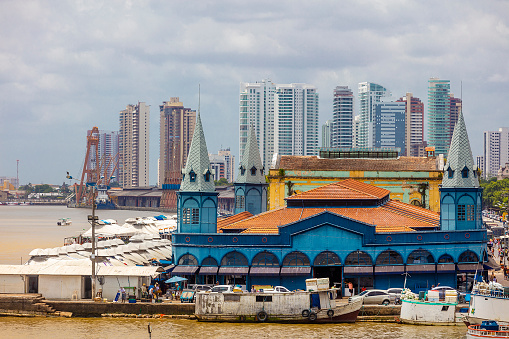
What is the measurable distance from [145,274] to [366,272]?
13.7 meters

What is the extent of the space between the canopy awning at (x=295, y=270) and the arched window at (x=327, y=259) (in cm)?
70

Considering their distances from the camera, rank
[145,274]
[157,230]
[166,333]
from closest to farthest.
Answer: [166,333] → [145,274] → [157,230]

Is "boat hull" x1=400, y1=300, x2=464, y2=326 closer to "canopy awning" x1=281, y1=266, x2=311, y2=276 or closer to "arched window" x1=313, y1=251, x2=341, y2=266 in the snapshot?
"arched window" x1=313, y1=251, x2=341, y2=266

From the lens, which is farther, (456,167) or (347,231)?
(456,167)

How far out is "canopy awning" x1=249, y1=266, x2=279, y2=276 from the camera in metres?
57.0

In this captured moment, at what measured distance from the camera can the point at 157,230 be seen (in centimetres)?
11431

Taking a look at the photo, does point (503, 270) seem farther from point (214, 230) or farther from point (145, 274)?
point (145, 274)

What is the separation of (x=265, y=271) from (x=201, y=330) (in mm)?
9188

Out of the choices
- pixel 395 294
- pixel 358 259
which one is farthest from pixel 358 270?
pixel 395 294

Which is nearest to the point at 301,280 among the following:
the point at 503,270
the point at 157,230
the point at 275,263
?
the point at 275,263

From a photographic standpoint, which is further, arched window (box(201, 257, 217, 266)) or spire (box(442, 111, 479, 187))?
spire (box(442, 111, 479, 187))

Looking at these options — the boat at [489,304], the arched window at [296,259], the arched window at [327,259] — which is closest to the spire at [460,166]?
the arched window at [327,259]

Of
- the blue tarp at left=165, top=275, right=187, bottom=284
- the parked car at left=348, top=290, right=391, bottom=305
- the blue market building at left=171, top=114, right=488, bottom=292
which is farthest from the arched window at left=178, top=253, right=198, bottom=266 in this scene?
the parked car at left=348, top=290, right=391, bottom=305

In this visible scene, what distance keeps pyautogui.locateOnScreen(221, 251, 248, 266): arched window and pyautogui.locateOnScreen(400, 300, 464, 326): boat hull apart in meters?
11.9
